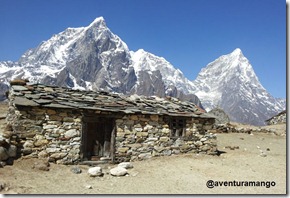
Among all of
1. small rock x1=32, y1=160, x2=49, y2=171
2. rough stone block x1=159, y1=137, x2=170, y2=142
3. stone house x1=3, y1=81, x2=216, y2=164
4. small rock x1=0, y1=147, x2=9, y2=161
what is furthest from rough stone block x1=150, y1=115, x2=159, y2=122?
small rock x1=0, y1=147, x2=9, y2=161

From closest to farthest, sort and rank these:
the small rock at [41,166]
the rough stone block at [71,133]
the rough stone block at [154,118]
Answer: the small rock at [41,166] → the rough stone block at [71,133] → the rough stone block at [154,118]

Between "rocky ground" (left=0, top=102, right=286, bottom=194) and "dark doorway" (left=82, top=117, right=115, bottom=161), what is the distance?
0.88m

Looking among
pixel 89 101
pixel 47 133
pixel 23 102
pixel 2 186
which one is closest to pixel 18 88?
pixel 23 102

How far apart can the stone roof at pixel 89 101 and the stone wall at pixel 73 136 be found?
1.00ft

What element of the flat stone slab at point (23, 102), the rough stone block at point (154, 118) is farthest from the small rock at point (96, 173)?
the rough stone block at point (154, 118)

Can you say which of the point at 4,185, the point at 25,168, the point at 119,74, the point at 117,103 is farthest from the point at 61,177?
the point at 119,74

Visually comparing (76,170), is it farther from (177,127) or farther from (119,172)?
(177,127)

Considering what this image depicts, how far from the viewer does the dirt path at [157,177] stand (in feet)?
27.9

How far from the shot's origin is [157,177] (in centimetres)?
1043

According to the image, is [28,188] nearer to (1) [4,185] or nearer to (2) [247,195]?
(1) [4,185]

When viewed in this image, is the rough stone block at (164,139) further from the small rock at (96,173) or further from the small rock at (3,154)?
the small rock at (3,154)

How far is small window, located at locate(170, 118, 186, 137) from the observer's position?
14367 millimetres

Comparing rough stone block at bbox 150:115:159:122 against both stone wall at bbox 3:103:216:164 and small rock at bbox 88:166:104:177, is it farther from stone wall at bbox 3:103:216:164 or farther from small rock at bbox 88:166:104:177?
small rock at bbox 88:166:104:177

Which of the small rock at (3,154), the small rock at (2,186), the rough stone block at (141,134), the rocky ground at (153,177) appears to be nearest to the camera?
the small rock at (2,186)
